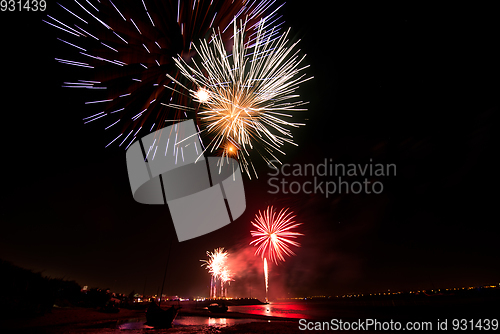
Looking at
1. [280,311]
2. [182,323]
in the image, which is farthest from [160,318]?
[280,311]

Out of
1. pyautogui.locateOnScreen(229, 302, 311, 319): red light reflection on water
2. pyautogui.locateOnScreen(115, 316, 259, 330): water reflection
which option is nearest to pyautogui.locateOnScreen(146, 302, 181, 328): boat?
pyautogui.locateOnScreen(115, 316, 259, 330): water reflection

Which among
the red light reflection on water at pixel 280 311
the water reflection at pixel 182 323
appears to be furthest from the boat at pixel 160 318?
the red light reflection on water at pixel 280 311

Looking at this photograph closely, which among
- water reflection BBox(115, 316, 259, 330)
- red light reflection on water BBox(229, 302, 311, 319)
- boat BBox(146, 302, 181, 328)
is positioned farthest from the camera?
red light reflection on water BBox(229, 302, 311, 319)

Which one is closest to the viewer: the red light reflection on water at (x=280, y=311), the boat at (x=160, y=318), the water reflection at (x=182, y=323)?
the boat at (x=160, y=318)

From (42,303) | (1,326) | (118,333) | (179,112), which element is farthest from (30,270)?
(179,112)

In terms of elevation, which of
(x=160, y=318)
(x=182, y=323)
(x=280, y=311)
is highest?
(x=160, y=318)

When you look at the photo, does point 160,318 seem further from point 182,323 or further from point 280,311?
point 280,311

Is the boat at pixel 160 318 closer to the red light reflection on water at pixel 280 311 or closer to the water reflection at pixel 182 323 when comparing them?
the water reflection at pixel 182 323

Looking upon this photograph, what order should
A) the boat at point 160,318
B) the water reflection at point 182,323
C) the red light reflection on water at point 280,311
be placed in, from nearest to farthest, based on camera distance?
1. the boat at point 160,318
2. the water reflection at point 182,323
3. the red light reflection on water at point 280,311

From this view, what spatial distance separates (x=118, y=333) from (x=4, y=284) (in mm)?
19105

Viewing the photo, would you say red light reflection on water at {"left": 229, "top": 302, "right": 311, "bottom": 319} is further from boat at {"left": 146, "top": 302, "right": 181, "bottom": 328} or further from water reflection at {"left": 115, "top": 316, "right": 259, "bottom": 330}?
boat at {"left": 146, "top": 302, "right": 181, "bottom": 328}

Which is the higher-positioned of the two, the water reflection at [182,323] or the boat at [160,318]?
the boat at [160,318]

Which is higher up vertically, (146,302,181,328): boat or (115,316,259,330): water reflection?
(146,302,181,328): boat

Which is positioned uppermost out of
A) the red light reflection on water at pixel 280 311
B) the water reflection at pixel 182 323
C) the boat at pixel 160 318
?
the boat at pixel 160 318
